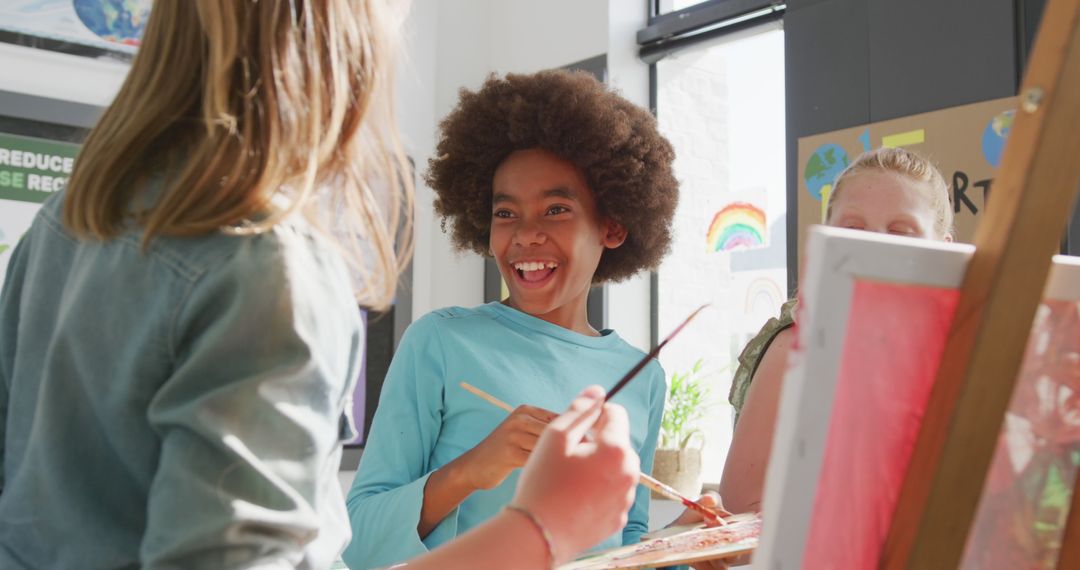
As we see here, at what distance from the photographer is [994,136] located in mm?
2445

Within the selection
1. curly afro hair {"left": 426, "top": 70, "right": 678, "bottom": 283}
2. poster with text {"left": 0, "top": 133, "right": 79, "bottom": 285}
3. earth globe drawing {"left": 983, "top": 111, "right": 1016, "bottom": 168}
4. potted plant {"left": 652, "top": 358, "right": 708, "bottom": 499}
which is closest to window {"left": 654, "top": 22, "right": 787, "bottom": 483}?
potted plant {"left": 652, "top": 358, "right": 708, "bottom": 499}

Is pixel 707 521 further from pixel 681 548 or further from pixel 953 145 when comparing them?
pixel 953 145

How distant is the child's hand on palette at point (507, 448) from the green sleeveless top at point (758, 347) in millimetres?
384

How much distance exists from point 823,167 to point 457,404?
1.68 meters

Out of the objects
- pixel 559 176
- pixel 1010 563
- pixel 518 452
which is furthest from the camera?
pixel 559 176

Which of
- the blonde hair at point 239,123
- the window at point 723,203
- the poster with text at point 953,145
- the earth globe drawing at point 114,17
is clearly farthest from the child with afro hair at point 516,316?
the earth globe drawing at point 114,17

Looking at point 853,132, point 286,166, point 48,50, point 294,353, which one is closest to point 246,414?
point 294,353

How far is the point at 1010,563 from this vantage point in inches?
31.2

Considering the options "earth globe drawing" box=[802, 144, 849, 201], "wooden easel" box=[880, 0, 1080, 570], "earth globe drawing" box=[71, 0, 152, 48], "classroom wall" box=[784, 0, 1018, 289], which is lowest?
"wooden easel" box=[880, 0, 1080, 570]

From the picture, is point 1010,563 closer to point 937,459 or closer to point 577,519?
point 937,459

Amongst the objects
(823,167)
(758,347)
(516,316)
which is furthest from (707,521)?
(823,167)

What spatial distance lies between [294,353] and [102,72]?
312 centimetres

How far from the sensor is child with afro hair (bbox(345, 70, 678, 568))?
1359 mm

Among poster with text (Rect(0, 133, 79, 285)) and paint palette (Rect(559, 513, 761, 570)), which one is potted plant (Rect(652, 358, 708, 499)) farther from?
paint palette (Rect(559, 513, 761, 570))
